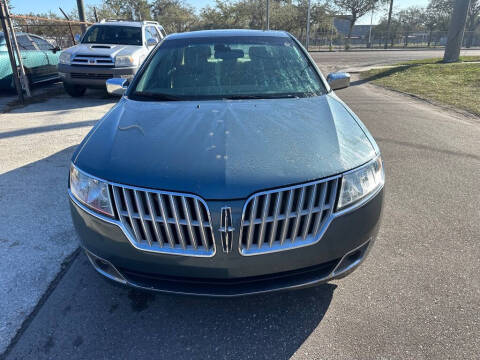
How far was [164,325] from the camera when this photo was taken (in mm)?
2010

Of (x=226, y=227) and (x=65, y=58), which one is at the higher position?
(x=65, y=58)

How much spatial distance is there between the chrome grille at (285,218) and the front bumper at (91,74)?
723cm

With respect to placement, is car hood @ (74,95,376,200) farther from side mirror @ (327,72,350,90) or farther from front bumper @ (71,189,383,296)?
side mirror @ (327,72,350,90)

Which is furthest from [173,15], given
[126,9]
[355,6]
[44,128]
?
[44,128]

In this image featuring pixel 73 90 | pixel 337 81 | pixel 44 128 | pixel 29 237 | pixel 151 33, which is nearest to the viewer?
pixel 29 237

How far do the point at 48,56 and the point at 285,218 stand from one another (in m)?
10.4

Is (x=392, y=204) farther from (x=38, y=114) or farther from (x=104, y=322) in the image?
(x=38, y=114)

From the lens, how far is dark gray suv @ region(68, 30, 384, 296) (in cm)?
166

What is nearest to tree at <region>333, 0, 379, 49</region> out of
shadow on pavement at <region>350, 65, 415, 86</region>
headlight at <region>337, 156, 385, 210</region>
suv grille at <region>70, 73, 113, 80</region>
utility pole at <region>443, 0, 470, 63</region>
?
utility pole at <region>443, 0, 470, 63</region>

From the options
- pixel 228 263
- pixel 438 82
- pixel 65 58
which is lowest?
pixel 438 82

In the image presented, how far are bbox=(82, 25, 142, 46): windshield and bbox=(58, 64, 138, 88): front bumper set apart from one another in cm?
133

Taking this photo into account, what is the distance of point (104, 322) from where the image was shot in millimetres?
2031

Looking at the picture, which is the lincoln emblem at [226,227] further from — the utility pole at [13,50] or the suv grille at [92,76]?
the utility pole at [13,50]

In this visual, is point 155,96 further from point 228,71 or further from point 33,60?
point 33,60
